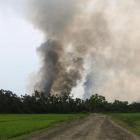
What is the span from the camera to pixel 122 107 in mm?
177625

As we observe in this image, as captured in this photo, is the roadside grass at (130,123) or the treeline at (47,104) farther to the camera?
the treeline at (47,104)

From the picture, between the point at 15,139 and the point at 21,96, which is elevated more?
the point at 21,96

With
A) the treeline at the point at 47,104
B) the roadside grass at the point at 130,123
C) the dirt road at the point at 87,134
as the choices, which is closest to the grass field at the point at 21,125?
the dirt road at the point at 87,134

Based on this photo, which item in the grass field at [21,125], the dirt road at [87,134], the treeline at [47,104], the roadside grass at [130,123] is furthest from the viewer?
the treeline at [47,104]

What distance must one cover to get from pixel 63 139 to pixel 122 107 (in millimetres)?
166583

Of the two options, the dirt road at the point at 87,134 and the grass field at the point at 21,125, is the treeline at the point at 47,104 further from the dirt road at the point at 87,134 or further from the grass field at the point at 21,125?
the dirt road at the point at 87,134

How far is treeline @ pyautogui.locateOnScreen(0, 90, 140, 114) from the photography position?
13475 cm

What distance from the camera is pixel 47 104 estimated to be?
148750 mm

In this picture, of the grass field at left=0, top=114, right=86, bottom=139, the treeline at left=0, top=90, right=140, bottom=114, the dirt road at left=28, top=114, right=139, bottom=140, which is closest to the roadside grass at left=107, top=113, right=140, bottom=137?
the dirt road at left=28, top=114, right=139, bottom=140

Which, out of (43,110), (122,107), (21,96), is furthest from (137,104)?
(21,96)

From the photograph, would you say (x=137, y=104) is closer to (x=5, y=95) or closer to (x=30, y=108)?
(x=30, y=108)

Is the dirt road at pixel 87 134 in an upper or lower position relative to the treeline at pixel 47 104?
lower

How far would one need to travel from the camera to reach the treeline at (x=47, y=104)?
134750 mm

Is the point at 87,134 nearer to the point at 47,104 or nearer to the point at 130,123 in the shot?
the point at 130,123
